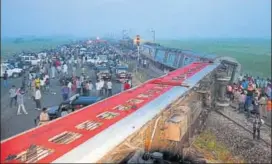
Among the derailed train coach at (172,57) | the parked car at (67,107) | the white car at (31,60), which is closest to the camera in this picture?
the parked car at (67,107)

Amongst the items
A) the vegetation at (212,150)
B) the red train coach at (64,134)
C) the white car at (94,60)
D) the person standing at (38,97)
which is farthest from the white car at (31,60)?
the red train coach at (64,134)

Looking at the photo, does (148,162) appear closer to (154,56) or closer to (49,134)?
(49,134)

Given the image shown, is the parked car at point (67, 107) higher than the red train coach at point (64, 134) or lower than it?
lower

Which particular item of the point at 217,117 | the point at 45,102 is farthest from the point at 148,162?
the point at 45,102

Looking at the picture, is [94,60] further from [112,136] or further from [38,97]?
[112,136]

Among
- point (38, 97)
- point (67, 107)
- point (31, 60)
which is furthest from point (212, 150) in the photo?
point (31, 60)

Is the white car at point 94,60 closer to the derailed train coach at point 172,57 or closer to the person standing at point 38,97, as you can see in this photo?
the derailed train coach at point 172,57

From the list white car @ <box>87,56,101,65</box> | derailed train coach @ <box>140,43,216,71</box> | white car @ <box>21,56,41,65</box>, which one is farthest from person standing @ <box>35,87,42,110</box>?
white car @ <box>87,56,101,65</box>
